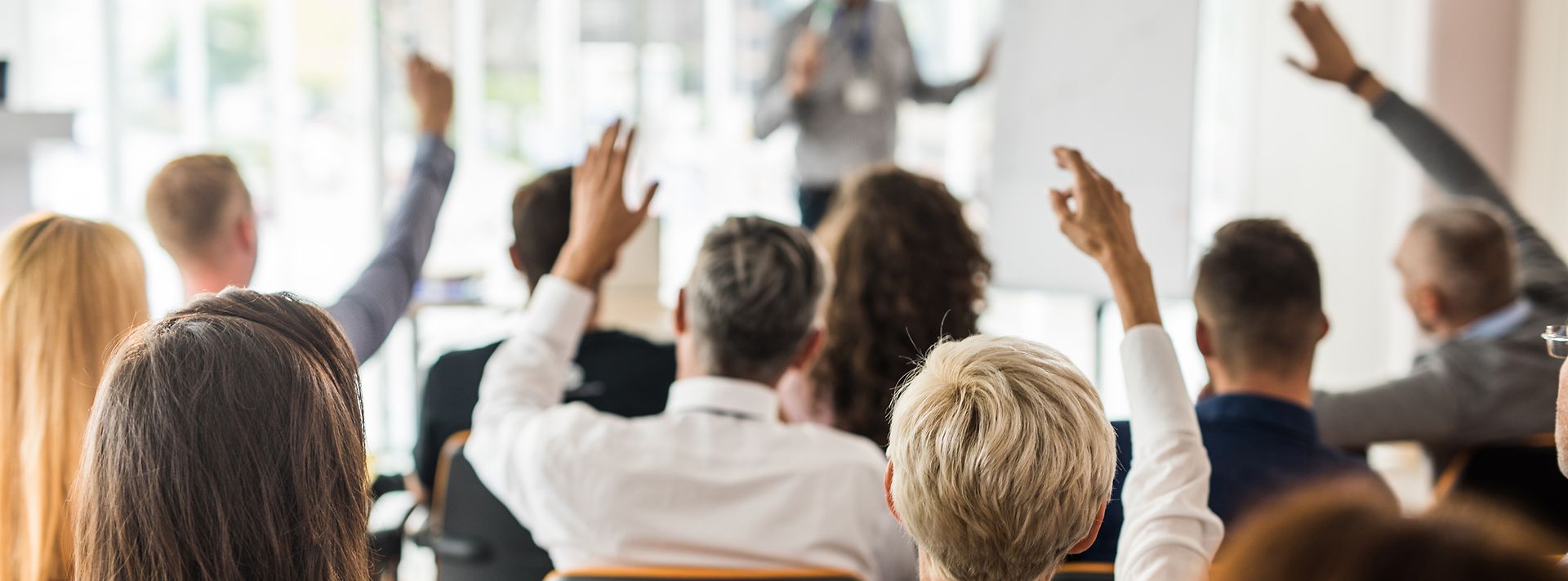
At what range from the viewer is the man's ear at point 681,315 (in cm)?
182

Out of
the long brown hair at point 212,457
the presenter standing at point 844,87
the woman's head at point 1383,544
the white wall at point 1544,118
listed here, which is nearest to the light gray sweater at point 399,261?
the long brown hair at point 212,457

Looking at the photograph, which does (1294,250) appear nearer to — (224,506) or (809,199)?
(224,506)

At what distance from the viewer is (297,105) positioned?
534 cm

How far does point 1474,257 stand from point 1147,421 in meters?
1.58

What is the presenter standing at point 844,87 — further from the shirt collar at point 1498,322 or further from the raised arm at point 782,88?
the shirt collar at point 1498,322

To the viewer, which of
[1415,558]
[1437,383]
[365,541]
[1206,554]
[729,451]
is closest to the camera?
[1415,558]

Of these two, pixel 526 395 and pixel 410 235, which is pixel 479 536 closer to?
pixel 526 395

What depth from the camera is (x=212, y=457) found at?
3.00ft

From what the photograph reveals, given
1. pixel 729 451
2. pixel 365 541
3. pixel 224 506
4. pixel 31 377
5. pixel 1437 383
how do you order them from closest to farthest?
pixel 224 506 → pixel 365 541 → pixel 31 377 → pixel 729 451 → pixel 1437 383

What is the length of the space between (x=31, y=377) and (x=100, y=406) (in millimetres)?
579

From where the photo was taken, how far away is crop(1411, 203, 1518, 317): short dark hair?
8.16ft

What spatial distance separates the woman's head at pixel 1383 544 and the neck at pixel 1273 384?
3.90 ft

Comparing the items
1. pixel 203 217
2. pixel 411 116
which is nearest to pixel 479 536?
pixel 203 217

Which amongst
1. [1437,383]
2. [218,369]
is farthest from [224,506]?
[1437,383]
